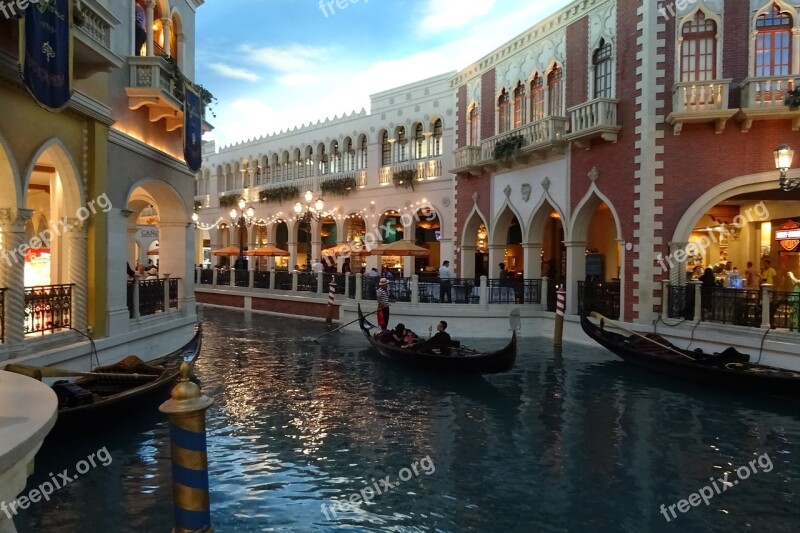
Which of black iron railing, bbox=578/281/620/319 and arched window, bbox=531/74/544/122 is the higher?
arched window, bbox=531/74/544/122

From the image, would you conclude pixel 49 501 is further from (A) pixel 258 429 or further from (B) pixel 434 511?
(B) pixel 434 511

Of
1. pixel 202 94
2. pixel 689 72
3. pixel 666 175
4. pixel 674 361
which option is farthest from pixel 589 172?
pixel 202 94

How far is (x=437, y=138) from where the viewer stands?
1784cm

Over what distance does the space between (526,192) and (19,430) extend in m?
13.0

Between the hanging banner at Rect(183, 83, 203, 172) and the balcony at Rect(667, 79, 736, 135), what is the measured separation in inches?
313

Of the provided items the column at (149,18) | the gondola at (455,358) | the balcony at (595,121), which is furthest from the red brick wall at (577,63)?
the column at (149,18)

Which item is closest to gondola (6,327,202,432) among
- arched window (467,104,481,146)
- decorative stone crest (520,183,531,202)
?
decorative stone crest (520,183,531,202)

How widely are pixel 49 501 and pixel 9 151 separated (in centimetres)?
Answer: 330

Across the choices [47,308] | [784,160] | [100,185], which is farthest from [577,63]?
[47,308]

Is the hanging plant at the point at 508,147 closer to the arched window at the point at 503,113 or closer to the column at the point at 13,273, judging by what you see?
the arched window at the point at 503,113

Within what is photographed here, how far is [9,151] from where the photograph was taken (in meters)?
5.67

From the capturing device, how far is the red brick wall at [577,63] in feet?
40.7

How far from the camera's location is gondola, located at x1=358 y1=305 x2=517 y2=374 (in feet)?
27.0

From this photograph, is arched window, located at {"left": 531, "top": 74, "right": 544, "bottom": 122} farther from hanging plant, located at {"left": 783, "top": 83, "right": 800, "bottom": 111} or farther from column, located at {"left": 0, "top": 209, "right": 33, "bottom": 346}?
column, located at {"left": 0, "top": 209, "right": 33, "bottom": 346}
